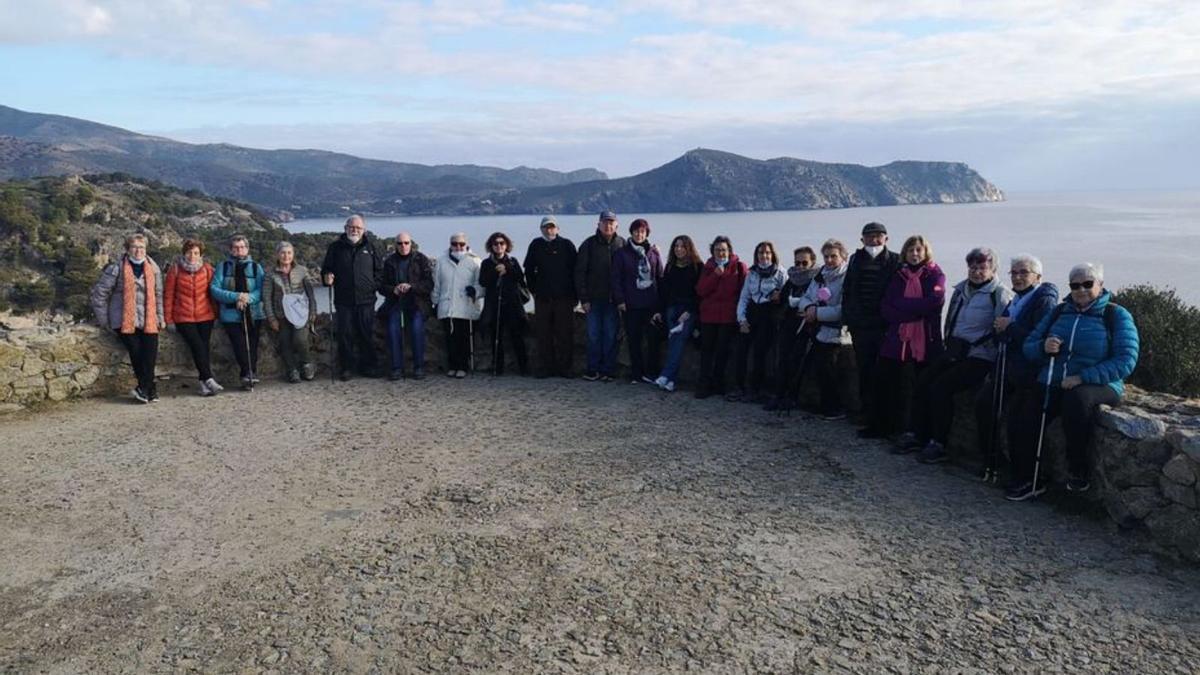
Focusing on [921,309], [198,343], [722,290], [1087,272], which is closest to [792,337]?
[722,290]

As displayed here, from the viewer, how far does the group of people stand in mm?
5949

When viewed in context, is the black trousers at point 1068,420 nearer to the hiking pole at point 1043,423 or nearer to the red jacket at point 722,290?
the hiking pole at point 1043,423

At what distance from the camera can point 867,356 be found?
7.55 metres

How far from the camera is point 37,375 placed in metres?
8.35

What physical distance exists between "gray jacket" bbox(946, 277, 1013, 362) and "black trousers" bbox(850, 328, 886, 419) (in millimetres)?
851

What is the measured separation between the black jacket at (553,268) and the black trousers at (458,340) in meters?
0.99

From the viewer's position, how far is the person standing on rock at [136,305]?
8.41 m

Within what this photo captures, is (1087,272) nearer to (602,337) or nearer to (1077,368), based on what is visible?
(1077,368)

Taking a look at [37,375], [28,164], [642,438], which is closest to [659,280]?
[642,438]

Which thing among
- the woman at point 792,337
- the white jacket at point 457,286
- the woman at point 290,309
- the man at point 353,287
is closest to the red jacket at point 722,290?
the woman at point 792,337

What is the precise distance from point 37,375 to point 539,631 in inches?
279

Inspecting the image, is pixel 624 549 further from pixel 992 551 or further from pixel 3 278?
pixel 3 278

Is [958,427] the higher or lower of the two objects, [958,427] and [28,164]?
the lower

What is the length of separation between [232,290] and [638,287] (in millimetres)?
4631
